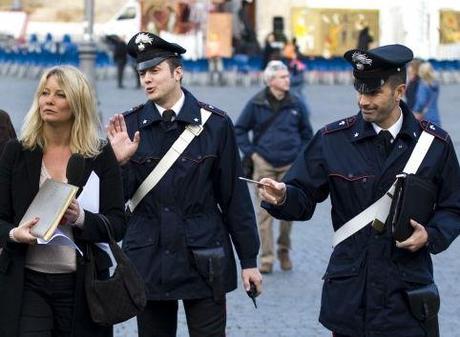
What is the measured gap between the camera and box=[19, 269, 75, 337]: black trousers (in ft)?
17.5

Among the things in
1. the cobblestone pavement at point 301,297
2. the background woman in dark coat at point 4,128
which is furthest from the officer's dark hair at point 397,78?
the cobblestone pavement at point 301,297

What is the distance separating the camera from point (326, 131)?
18.3 ft

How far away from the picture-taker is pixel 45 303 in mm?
5348

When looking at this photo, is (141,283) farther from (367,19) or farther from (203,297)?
(367,19)

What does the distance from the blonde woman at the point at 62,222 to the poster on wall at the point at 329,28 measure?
1590 inches

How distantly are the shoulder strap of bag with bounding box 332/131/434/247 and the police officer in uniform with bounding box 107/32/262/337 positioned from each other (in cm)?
94

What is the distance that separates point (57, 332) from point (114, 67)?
117ft

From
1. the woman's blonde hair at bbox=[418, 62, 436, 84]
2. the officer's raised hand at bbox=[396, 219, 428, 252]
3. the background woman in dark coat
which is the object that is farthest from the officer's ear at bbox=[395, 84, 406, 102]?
the woman's blonde hair at bbox=[418, 62, 436, 84]

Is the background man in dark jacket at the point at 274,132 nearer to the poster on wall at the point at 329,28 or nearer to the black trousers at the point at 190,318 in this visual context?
the black trousers at the point at 190,318

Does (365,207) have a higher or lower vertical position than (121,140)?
lower

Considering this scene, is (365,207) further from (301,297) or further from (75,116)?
(301,297)

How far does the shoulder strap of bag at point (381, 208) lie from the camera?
5371 millimetres

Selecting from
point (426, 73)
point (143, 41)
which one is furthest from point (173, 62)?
point (426, 73)

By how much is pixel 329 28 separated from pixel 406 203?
134 feet
